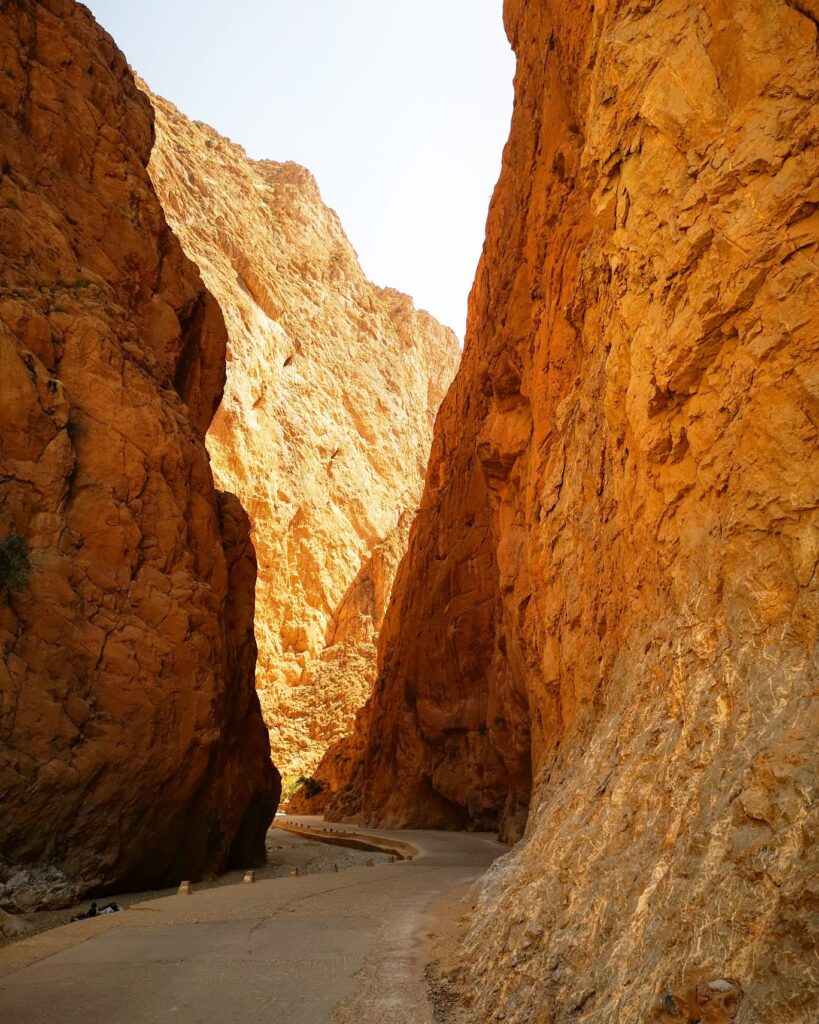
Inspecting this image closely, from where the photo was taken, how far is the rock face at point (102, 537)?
12.3m

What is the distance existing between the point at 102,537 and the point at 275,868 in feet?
34.4

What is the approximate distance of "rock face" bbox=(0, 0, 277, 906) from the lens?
12.3 m

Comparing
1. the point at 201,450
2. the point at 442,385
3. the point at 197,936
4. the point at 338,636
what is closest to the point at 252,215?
the point at 442,385

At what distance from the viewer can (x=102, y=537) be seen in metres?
14.3

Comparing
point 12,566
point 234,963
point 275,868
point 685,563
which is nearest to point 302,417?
point 275,868

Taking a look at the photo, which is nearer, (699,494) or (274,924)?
(699,494)

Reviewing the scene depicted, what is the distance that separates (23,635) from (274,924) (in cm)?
633

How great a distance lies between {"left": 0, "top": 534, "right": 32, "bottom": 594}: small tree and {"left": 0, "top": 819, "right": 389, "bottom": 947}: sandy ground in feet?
15.8

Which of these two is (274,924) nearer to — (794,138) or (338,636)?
(794,138)

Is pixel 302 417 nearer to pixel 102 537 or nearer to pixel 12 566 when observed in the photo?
pixel 102 537

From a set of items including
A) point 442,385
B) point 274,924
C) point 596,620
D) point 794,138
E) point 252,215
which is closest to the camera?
point 794,138

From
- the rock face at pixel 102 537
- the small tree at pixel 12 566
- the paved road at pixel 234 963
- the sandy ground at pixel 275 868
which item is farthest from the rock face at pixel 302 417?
the paved road at pixel 234 963

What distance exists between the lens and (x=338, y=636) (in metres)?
64.3

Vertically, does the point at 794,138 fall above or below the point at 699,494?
above
